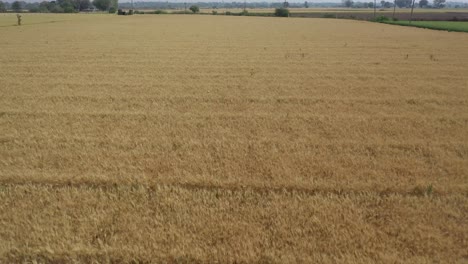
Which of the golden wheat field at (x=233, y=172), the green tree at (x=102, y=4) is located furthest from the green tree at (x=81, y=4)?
the golden wheat field at (x=233, y=172)

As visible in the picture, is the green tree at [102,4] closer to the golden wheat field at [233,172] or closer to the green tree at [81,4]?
the green tree at [81,4]

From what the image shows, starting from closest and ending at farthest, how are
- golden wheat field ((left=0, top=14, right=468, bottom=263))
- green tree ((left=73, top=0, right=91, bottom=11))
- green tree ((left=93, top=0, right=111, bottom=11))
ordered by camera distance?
golden wheat field ((left=0, top=14, right=468, bottom=263))
green tree ((left=73, top=0, right=91, bottom=11))
green tree ((left=93, top=0, right=111, bottom=11))

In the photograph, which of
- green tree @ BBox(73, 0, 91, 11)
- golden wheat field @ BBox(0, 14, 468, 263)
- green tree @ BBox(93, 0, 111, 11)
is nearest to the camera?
golden wheat field @ BBox(0, 14, 468, 263)

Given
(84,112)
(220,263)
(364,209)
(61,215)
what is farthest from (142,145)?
(364,209)

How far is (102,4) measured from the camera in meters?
149

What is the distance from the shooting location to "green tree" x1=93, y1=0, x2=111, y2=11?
5872 inches

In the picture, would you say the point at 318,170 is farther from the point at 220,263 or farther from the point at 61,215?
the point at 61,215

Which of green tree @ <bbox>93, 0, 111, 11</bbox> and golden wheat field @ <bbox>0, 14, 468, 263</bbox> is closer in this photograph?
golden wheat field @ <bbox>0, 14, 468, 263</bbox>

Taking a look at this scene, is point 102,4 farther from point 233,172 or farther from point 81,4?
point 233,172

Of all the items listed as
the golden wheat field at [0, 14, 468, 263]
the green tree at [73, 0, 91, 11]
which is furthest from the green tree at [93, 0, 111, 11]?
the golden wheat field at [0, 14, 468, 263]

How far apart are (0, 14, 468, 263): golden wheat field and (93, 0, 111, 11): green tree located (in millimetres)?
156021

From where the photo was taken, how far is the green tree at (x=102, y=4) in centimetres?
14915

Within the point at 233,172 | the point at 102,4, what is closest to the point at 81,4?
the point at 102,4

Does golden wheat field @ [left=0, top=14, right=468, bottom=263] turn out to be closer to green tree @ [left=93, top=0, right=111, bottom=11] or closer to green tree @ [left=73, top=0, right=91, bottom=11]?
green tree @ [left=93, top=0, right=111, bottom=11]
